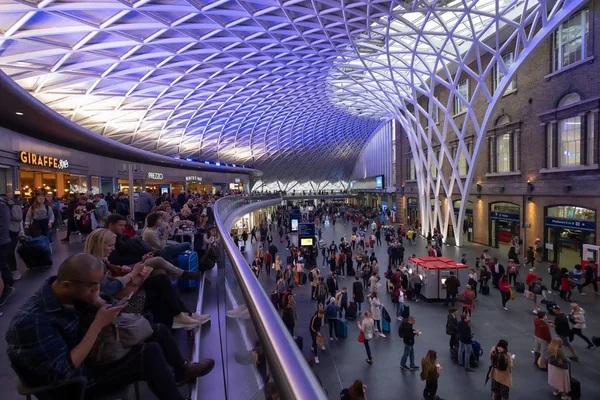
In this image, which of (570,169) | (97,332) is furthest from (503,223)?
(97,332)

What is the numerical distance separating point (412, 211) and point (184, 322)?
45.7m

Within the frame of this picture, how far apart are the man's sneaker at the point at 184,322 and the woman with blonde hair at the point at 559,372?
8.56 meters

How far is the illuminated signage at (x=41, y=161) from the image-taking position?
19.2m

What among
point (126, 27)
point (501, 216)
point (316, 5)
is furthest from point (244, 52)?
point (501, 216)

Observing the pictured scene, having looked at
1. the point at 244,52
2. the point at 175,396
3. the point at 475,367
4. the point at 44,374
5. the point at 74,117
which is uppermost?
the point at 244,52

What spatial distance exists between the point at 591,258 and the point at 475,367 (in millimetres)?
12621

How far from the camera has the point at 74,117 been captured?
28891 mm

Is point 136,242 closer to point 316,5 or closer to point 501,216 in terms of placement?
point 316,5

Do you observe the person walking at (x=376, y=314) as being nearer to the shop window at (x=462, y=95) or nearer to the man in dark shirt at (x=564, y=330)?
the man in dark shirt at (x=564, y=330)

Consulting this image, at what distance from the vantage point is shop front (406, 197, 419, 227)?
45.2 meters

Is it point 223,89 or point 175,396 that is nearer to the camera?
point 175,396

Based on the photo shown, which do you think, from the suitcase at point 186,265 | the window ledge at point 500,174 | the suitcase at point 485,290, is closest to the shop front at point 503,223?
the window ledge at point 500,174

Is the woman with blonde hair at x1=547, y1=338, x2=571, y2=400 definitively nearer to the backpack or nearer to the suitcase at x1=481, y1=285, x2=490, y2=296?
the backpack

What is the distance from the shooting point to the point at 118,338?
281 cm
